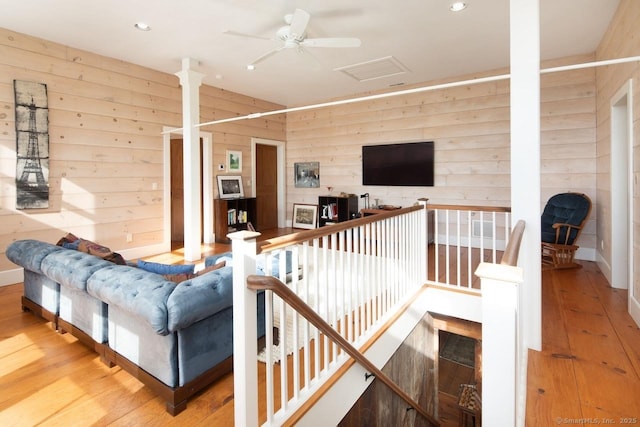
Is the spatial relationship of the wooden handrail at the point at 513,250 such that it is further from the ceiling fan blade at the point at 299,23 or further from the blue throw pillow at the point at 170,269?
the ceiling fan blade at the point at 299,23

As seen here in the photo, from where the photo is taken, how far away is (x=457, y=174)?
18.7 ft

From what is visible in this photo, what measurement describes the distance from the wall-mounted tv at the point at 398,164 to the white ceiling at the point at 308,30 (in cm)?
130

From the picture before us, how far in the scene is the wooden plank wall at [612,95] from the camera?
273 cm

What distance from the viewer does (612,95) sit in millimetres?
3627

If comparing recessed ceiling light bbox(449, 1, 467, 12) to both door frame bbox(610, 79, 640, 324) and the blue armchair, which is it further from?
the blue armchair

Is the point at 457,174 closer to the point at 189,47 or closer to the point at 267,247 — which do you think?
the point at 189,47

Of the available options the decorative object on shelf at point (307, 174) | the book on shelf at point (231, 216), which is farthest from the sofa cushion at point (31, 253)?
the decorative object on shelf at point (307, 174)

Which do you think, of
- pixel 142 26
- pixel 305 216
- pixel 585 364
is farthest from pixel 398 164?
pixel 585 364

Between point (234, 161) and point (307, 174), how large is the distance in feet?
5.50

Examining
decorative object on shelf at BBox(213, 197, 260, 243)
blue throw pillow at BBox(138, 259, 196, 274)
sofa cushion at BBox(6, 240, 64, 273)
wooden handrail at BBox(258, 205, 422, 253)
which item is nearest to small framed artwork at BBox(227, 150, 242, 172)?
decorative object on shelf at BBox(213, 197, 260, 243)

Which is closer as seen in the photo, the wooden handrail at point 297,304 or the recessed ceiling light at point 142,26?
the wooden handrail at point 297,304

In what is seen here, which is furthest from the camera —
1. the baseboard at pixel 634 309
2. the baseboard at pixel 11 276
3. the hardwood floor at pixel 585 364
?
the baseboard at pixel 11 276

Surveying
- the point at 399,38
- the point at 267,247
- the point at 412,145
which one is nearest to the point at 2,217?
the point at 267,247

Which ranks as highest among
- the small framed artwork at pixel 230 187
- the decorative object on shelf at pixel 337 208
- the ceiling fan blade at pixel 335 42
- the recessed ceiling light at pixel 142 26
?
the recessed ceiling light at pixel 142 26
